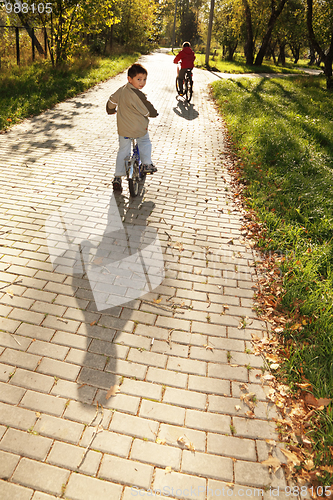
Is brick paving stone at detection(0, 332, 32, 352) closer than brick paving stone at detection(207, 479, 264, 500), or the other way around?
brick paving stone at detection(207, 479, 264, 500)

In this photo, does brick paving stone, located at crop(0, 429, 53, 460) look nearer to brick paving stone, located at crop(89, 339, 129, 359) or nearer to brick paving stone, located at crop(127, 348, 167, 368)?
brick paving stone, located at crop(89, 339, 129, 359)

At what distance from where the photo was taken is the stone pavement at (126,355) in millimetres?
2318

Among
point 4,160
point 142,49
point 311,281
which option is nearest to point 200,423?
point 311,281

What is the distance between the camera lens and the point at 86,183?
249 inches

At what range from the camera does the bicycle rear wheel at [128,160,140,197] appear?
5700 mm

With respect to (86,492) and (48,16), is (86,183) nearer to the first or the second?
(86,492)

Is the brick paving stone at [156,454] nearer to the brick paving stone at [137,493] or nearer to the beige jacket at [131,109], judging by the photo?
the brick paving stone at [137,493]

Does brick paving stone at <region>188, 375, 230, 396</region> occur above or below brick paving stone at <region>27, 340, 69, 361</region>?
below

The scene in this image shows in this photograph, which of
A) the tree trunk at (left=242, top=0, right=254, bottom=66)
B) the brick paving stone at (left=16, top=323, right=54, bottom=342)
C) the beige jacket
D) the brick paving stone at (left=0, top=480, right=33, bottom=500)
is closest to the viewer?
the brick paving stone at (left=0, top=480, right=33, bottom=500)

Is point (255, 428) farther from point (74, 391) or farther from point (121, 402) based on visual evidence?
point (74, 391)

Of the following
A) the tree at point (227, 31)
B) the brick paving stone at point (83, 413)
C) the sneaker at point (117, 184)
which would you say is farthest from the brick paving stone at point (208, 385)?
the tree at point (227, 31)

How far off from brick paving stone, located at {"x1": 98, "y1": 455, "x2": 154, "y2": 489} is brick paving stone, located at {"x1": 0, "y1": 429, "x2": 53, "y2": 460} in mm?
443

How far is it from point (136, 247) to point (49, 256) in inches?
45.6

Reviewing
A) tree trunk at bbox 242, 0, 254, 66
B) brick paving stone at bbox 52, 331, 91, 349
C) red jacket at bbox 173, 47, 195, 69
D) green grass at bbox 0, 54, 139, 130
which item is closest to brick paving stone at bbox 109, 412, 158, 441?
brick paving stone at bbox 52, 331, 91, 349
